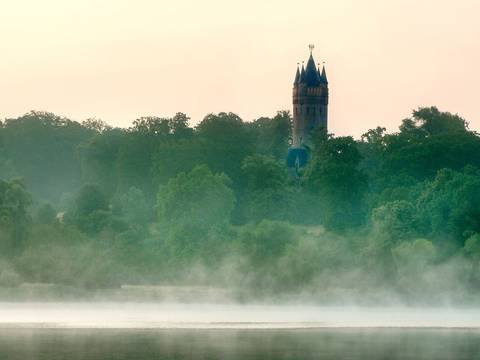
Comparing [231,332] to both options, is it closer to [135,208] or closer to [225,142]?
[135,208]

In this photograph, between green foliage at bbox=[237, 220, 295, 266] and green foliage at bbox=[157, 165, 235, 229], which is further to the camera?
green foliage at bbox=[157, 165, 235, 229]

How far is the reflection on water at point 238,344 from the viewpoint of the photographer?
295ft

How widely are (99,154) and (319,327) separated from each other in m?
92.8

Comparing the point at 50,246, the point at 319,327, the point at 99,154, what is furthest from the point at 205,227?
the point at 99,154

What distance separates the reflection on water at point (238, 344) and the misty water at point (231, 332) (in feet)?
0.14

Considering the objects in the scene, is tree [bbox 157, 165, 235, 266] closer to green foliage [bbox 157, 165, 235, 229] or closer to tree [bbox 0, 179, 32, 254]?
green foliage [bbox 157, 165, 235, 229]

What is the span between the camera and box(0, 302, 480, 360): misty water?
91.2m

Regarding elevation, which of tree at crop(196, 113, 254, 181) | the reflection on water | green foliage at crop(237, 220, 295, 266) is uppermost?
tree at crop(196, 113, 254, 181)

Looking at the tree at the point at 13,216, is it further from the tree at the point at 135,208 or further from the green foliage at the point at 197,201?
the tree at the point at 135,208

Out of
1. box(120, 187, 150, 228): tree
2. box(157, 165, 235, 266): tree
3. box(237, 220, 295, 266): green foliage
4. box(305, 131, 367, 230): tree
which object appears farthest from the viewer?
box(120, 187, 150, 228): tree

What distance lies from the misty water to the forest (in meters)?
7.03

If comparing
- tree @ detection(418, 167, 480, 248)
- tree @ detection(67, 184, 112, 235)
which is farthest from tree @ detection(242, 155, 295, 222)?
tree @ detection(418, 167, 480, 248)

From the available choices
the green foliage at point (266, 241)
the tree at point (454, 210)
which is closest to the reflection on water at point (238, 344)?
the green foliage at point (266, 241)

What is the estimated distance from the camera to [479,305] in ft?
409
